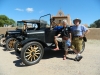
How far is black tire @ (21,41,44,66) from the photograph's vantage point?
4305 millimetres

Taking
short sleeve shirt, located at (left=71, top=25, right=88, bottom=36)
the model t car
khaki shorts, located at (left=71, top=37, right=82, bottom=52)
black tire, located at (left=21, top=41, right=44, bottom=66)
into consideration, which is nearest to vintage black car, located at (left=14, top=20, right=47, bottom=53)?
the model t car

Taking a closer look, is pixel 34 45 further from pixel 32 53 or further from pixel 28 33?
pixel 28 33

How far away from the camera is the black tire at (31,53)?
430 cm

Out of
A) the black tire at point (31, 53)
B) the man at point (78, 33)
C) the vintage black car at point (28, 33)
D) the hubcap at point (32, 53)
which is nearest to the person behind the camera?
the black tire at point (31, 53)

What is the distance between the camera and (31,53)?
4539 millimetres

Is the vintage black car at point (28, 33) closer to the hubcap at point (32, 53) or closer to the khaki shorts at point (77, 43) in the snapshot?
the hubcap at point (32, 53)

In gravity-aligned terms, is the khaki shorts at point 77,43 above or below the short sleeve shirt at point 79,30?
below

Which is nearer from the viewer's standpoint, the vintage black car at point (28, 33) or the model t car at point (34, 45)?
the model t car at point (34, 45)

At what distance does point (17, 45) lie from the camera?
6.17 m

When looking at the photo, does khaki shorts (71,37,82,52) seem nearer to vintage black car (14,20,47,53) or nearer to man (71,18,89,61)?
man (71,18,89,61)

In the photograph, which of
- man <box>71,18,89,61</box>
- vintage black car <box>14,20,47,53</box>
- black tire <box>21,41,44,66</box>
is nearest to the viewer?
black tire <box>21,41,44,66</box>

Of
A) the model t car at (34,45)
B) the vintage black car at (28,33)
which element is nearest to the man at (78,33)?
the model t car at (34,45)

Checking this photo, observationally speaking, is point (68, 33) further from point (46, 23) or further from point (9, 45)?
point (9, 45)

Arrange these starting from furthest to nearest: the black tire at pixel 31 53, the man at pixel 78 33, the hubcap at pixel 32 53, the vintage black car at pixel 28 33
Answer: the vintage black car at pixel 28 33, the man at pixel 78 33, the hubcap at pixel 32 53, the black tire at pixel 31 53
